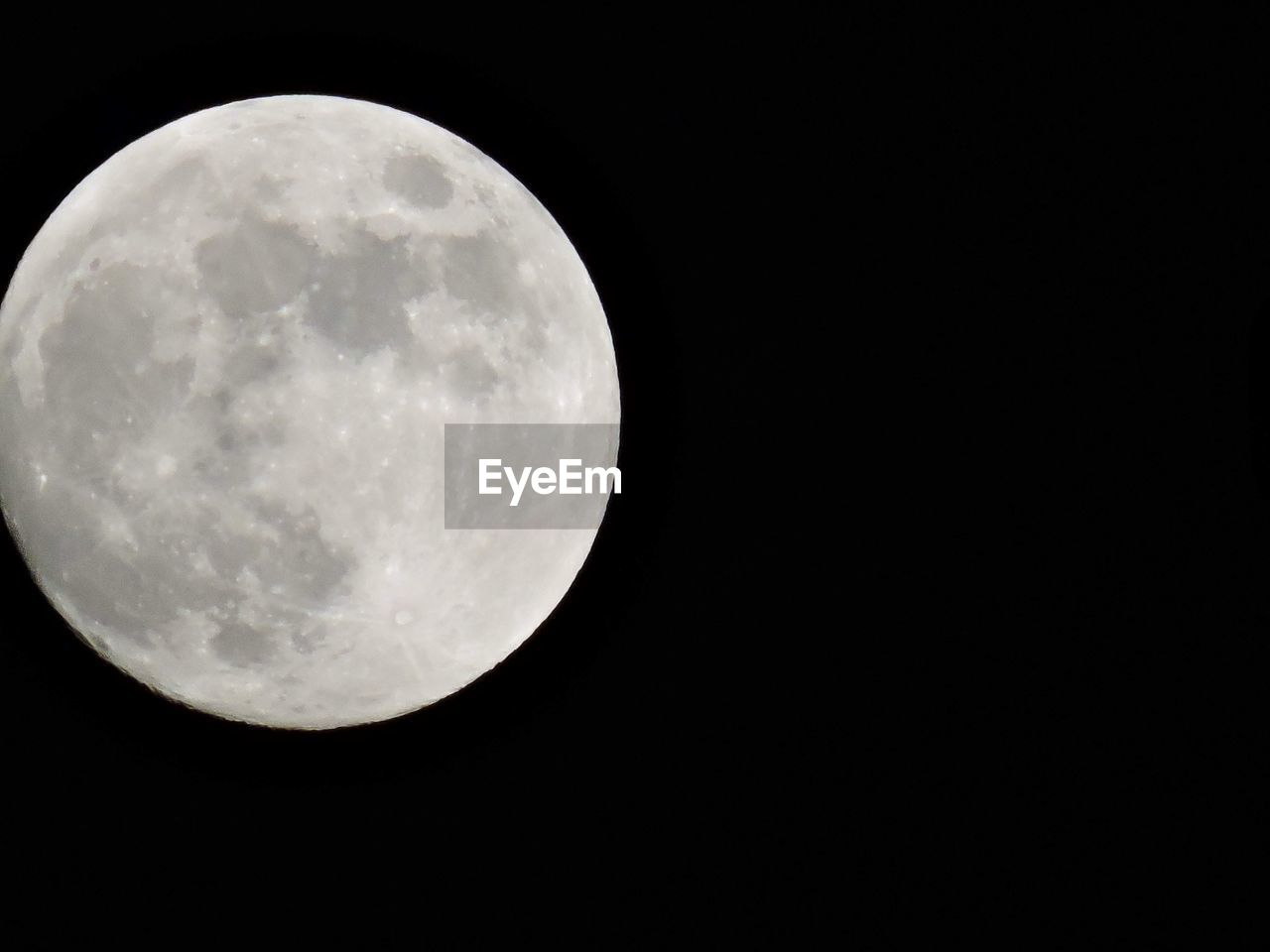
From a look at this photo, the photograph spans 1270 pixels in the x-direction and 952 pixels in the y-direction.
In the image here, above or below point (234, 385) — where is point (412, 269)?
above

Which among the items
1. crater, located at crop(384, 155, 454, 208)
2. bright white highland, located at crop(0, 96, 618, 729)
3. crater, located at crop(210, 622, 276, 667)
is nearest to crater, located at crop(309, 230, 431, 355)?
bright white highland, located at crop(0, 96, 618, 729)

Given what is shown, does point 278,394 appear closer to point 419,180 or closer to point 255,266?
point 255,266

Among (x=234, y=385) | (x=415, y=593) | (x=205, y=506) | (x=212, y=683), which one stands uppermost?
(x=234, y=385)

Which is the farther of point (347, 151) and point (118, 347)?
point (347, 151)

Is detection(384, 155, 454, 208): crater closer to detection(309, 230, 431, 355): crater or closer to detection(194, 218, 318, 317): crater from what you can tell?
detection(309, 230, 431, 355): crater

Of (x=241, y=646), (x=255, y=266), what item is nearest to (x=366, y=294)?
(x=255, y=266)

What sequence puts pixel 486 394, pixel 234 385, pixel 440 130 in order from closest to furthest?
1. pixel 234 385
2. pixel 486 394
3. pixel 440 130


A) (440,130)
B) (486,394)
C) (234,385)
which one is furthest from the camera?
(440,130)

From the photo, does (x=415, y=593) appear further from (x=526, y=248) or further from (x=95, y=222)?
(x=95, y=222)

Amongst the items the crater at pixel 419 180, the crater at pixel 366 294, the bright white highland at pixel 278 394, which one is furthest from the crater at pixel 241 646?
the crater at pixel 419 180

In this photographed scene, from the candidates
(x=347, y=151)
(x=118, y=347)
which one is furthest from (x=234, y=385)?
(x=347, y=151)
